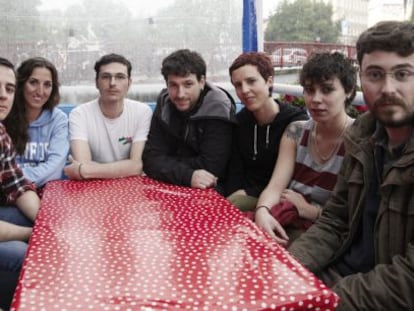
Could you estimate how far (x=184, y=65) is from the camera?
2268 millimetres

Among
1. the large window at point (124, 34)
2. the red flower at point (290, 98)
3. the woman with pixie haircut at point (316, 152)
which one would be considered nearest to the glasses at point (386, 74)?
the woman with pixie haircut at point (316, 152)

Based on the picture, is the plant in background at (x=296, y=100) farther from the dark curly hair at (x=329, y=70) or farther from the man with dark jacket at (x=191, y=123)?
the dark curly hair at (x=329, y=70)

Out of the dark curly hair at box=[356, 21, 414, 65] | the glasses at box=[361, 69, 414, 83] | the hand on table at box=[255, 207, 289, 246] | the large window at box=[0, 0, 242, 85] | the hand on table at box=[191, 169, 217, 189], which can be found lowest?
the hand on table at box=[255, 207, 289, 246]

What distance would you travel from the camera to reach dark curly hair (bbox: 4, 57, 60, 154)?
2.43 meters

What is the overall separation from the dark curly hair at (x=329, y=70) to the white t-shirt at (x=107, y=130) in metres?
1.07

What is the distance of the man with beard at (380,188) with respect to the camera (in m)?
1.21

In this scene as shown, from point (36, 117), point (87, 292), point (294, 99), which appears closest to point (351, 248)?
point (87, 292)

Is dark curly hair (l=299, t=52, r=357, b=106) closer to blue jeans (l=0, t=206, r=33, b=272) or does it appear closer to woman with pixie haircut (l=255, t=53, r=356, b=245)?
woman with pixie haircut (l=255, t=53, r=356, b=245)

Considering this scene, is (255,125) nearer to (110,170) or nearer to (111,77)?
(110,170)

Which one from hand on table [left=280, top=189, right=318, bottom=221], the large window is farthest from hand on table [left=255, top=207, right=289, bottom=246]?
the large window

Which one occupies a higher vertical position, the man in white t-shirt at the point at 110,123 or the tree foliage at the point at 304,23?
the tree foliage at the point at 304,23

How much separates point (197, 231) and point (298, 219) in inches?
23.9

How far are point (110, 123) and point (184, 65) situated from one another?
61cm

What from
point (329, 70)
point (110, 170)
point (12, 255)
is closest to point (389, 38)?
point (329, 70)
